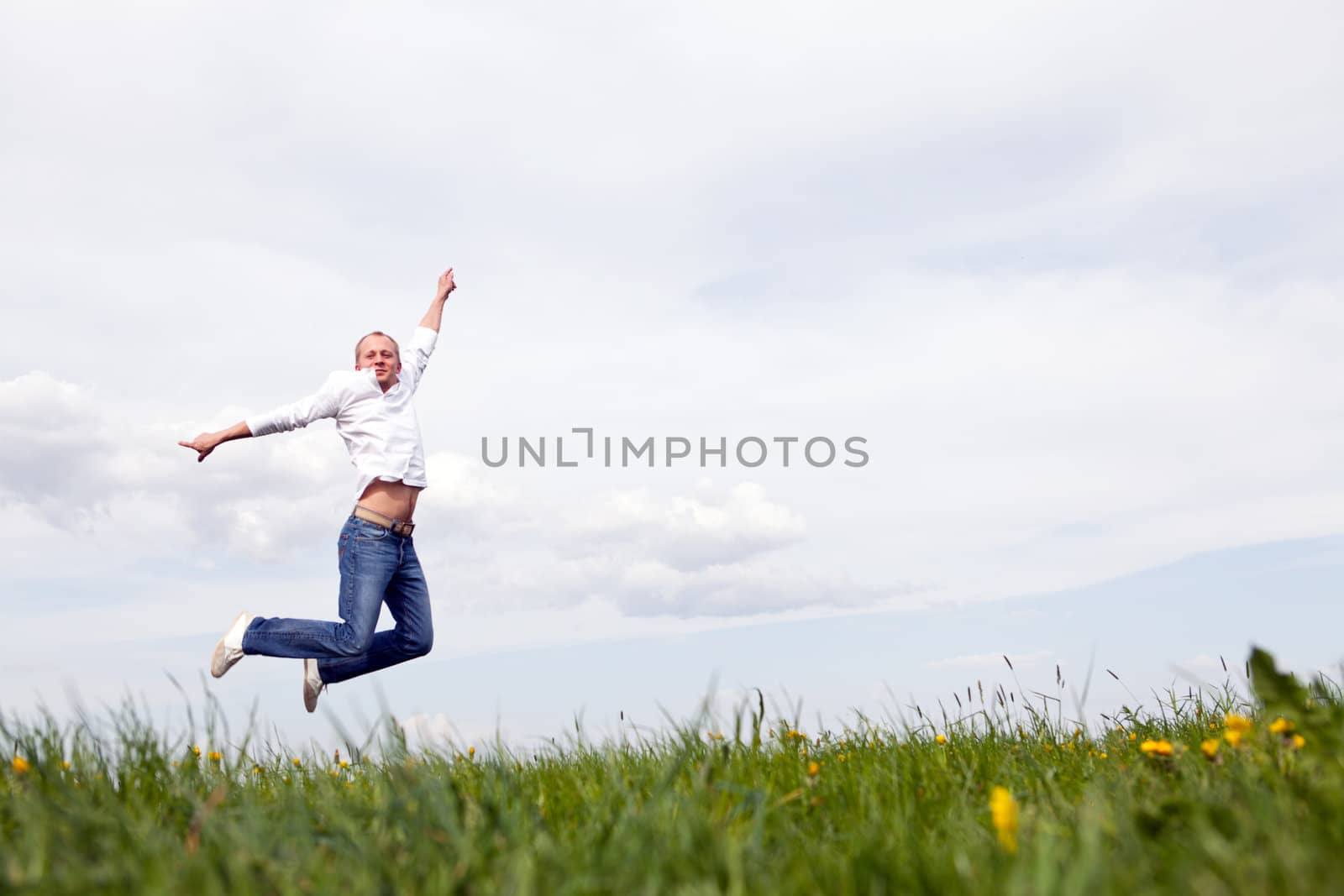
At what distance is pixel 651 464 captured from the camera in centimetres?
923


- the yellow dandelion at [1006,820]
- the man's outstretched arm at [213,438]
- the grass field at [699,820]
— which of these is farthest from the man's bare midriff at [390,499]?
the yellow dandelion at [1006,820]

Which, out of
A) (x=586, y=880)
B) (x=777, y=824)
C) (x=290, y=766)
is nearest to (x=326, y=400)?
(x=290, y=766)

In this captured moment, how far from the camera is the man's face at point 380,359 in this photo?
28.2ft

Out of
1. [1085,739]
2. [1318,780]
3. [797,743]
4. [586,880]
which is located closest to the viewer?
[586,880]

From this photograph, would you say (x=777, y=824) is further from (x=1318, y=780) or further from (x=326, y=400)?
(x=326, y=400)

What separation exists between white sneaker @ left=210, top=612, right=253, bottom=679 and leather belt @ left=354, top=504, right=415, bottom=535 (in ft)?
5.15

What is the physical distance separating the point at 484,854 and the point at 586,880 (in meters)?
0.45

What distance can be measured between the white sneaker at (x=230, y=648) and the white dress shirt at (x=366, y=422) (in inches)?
65.0

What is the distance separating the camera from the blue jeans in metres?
8.02

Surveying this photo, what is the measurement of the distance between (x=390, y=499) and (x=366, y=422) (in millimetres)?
653

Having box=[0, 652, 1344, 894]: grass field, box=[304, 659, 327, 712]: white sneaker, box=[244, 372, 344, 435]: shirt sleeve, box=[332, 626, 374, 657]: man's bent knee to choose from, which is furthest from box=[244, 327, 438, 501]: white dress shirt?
box=[0, 652, 1344, 894]: grass field

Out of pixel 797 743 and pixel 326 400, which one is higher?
pixel 326 400

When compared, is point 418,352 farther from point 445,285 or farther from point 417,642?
point 417,642

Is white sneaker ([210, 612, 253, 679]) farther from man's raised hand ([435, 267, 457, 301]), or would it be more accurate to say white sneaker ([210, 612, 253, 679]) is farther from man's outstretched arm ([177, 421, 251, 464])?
man's raised hand ([435, 267, 457, 301])
